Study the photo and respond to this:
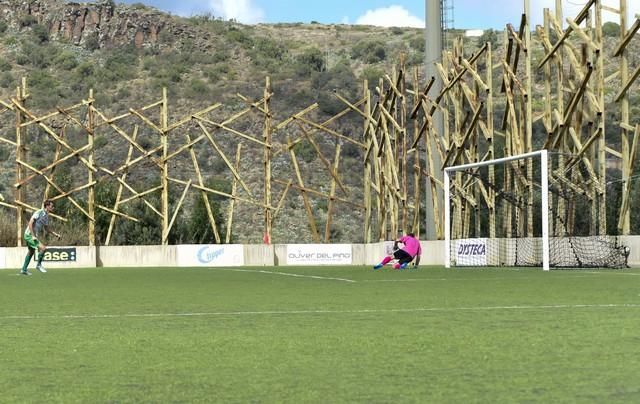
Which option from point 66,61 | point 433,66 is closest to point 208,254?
point 433,66

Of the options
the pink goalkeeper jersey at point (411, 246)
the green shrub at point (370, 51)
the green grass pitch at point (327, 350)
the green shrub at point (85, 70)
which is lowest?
the pink goalkeeper jersey at point (411, 246)

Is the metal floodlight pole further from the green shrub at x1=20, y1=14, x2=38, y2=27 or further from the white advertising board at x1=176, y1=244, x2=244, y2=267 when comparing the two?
the green shrub at x1=20, y1=14, x2=38, y2=27

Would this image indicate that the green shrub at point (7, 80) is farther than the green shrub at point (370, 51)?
No

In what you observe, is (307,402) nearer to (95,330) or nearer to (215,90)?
(95,330)

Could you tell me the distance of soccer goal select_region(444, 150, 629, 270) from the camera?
32656 millimetres

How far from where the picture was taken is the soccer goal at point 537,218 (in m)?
32.7

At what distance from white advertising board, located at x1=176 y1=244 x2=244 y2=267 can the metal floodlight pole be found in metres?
6.89

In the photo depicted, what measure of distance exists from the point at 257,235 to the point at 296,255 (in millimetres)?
21867

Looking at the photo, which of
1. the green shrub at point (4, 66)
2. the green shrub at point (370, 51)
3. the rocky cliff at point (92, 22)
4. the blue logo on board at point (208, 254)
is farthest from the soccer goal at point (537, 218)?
the green shrub at point (370, 51)

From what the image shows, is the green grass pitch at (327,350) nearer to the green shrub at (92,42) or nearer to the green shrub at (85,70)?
the green shrub at (85,70)

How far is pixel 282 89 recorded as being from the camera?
91.4 meters

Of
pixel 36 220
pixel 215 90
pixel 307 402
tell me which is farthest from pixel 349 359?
pixel 215 90

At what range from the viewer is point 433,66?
43.6 m

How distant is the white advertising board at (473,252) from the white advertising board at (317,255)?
8.90 meters
